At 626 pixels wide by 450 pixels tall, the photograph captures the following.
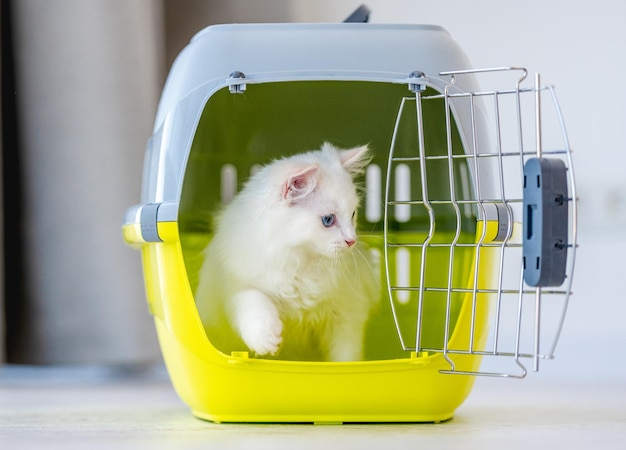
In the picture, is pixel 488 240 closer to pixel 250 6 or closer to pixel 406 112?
pixel 406 112

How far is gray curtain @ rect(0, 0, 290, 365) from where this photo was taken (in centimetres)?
187

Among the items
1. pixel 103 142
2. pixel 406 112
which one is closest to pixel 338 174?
pixel 406 112

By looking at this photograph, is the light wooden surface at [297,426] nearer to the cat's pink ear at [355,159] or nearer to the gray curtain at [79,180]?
the gray curtain at [79,180]

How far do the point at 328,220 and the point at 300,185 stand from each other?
0.07 metres

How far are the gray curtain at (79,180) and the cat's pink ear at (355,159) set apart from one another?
0.66 meters

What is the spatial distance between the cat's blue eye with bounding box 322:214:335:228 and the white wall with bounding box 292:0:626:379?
0.85 metres

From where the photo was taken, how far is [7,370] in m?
2.03

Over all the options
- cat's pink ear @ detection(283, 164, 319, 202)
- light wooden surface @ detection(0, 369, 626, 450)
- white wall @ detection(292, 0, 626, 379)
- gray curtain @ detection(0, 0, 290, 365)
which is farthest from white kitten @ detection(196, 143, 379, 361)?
white wall @ detection(292, 0, 626, 379)

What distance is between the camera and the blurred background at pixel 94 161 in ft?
6.14

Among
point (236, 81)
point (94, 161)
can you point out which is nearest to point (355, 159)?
point (236, 81)

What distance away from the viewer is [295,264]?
4.50 feet

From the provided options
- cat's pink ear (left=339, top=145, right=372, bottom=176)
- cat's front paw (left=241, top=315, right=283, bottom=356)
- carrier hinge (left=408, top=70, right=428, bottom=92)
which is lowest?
cat's front paw (left=241, top=315, right=283, bottom=356)

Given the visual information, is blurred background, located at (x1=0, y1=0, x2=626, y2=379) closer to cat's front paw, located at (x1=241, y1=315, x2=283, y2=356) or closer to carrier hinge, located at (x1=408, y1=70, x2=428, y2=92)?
cat's front paw, located at (x1=241, y1=315, x2=283, y2=356)

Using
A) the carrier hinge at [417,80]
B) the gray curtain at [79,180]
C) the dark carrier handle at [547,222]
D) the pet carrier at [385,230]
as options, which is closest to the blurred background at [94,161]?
Answer: the gray curtain at [79,180]
